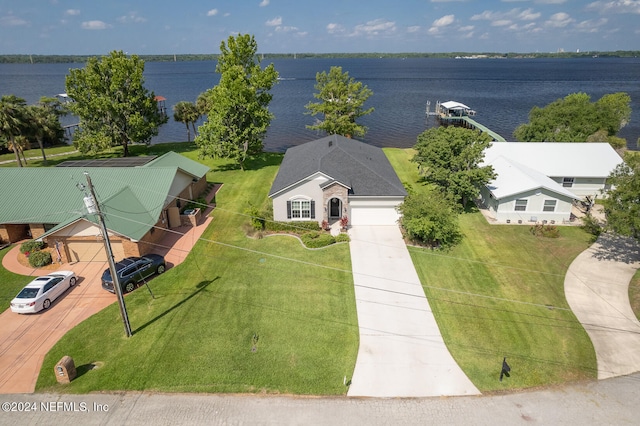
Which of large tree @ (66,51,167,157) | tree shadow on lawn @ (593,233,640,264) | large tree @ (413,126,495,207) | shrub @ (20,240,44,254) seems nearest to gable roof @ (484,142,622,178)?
large tree @ (413,126,495,207)

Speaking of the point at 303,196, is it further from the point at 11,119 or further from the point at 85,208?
the point at 11,119

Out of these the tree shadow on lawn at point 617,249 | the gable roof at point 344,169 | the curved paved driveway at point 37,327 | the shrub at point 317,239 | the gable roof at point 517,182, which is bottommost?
the tree shadow on lawn at point 617,249

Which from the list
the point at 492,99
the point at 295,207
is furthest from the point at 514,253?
the point at 492,99

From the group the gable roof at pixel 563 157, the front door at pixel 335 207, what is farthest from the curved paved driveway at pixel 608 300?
the front door at pixel 335 207

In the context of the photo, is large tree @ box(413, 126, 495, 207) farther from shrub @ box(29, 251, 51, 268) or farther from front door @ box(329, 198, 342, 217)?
shrub @ box(29, 251, 51, 268)

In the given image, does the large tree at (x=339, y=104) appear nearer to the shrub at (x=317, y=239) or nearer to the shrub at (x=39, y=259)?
the shrub at (x=317, y=239)
